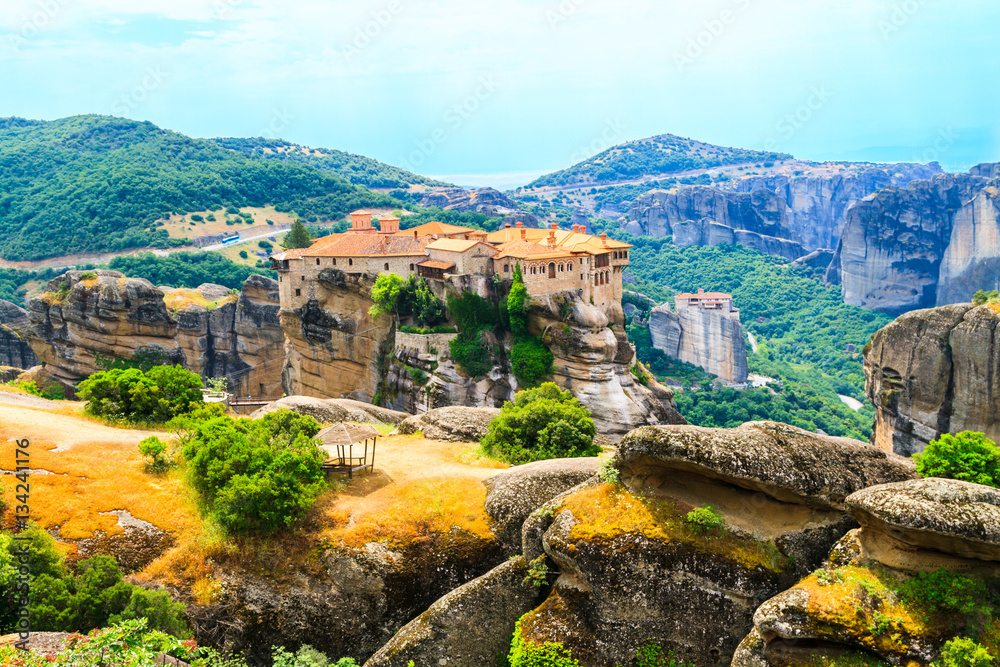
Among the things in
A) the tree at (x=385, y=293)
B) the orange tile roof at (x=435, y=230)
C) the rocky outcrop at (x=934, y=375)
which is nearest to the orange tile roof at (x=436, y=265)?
the tree at (x=385, y=293)

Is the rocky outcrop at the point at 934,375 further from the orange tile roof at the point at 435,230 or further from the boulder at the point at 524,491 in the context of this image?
the orange tile roof at the point at 435,230

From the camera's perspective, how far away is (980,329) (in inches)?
1395

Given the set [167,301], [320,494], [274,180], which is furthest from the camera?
[274,180]

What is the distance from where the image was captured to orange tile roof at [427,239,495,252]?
53.0 m

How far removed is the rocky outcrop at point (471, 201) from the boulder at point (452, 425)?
11590 cm

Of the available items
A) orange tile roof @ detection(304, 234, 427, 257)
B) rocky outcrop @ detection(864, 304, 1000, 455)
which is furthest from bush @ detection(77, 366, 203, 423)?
rocky outcrop @ detection(864, 304, 1000, 455)

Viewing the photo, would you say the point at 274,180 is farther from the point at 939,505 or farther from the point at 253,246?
the point at 939,505

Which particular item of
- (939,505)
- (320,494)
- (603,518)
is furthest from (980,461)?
(320,494)

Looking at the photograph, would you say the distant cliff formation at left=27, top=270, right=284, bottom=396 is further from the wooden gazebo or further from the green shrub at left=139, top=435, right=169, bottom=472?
the wooden gazebo

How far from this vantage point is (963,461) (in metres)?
18.1

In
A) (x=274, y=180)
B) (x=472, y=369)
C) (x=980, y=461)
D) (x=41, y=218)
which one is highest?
(x=274, y=180)

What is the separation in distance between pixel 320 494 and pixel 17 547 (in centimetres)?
760

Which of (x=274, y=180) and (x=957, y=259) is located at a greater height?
(x=274, y=180)

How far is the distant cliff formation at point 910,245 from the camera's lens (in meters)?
115
